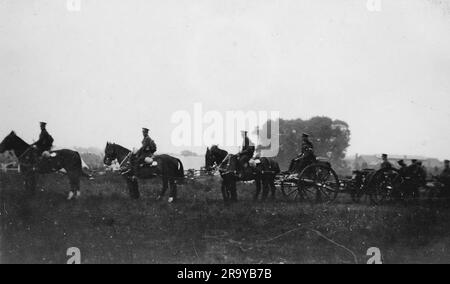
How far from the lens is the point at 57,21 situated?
945cm

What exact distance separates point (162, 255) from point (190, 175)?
118 inches

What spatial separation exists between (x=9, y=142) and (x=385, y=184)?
10.0m

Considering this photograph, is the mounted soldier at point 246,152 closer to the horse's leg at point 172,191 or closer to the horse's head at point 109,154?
the horse's leg at point 172,191

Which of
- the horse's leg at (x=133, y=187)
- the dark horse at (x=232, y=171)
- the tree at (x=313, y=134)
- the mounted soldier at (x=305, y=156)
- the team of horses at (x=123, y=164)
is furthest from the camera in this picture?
the mounted soldier at (x=305, y=156)

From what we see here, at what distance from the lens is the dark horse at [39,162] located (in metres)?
9.84

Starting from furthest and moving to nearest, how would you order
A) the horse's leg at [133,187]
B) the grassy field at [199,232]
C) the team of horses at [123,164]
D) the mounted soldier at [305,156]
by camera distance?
the mounted soldier at [305,156]
the horse's leg at [133,187]
the team of horses at [123,164]
the grassy field at [199,232]

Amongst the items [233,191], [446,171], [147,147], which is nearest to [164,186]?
[147,147]

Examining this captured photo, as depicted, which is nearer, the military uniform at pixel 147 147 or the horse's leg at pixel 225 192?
the military uniform at pixel 147 147

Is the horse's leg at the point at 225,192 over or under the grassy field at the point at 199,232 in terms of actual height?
over

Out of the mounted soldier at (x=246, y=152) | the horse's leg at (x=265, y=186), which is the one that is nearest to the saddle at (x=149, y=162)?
the mounted soldier at (x=246, y=152)

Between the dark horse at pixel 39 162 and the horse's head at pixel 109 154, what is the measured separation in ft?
2.14

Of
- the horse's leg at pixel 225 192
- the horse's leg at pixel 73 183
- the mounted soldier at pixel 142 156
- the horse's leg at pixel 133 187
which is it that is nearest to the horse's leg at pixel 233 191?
the horse's leg at pixel 225 192

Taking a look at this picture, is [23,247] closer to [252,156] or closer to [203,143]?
[203,143]

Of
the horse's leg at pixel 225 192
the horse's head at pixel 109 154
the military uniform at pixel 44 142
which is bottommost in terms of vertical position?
the horse's leg at pixel 225 192
